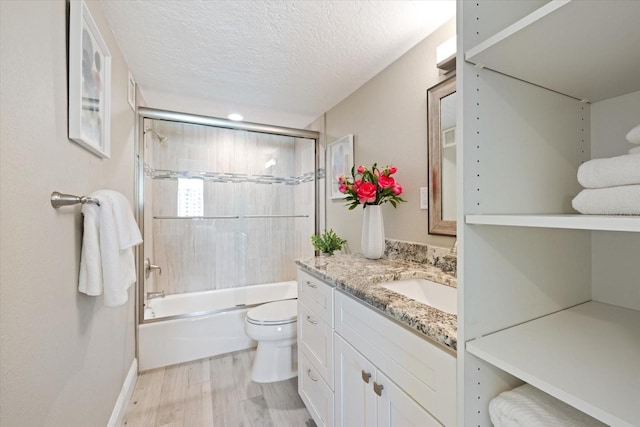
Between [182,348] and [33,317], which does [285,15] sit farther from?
[182,348]

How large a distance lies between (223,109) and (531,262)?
2608 millimetres

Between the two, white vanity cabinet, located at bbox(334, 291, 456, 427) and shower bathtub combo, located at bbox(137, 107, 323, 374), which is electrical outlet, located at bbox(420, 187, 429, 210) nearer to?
white vanity cabinet, located at bbox(334, 291, 456, 427)

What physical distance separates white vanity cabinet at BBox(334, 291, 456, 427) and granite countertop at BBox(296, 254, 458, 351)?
5 centimetres

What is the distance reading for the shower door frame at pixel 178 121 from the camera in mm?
2123

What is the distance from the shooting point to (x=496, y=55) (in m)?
0.58

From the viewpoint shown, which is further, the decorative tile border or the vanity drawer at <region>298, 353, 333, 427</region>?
the decorative tile border

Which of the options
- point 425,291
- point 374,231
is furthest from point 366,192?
point 425,291

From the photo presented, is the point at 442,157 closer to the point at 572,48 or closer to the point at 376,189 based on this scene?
the point at 376,189

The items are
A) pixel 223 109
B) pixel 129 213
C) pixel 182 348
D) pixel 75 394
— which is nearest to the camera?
pixel 75 394

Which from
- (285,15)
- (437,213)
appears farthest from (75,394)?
(285,15)

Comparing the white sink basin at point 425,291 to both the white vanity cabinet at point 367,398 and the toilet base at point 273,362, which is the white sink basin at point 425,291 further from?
the toilet base at point 273,362

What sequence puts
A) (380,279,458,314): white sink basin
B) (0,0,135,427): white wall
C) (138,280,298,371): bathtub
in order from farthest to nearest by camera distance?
(138,280,298,371): bathtub → (380,279,458,314): white sink basin → (0,0,135,427): white wall

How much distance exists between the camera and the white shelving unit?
0.49 meters

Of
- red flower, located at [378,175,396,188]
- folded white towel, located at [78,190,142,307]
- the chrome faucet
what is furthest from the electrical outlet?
the chrome faucet
